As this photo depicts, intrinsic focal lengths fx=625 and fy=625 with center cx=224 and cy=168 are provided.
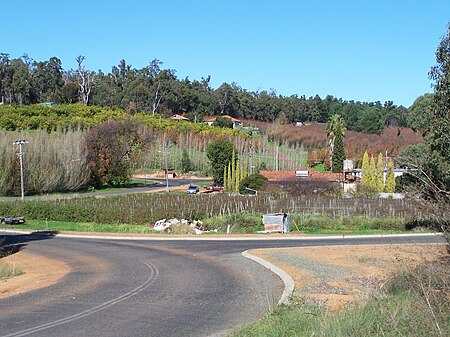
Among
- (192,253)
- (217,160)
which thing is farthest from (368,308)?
(217,160)

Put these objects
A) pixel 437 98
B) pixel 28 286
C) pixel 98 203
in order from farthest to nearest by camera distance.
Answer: pixel 98 203 → pixel 437 98 → pixel 28 286

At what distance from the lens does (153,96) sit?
497ft

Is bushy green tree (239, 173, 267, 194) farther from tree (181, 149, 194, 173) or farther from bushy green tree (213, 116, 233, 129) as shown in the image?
bushy green tree (213, 116, 233, 129)

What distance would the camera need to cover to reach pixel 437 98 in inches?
1021

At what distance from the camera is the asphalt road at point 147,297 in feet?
39.7

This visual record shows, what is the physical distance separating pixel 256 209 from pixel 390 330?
39.6 m

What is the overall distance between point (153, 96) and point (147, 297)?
139 m

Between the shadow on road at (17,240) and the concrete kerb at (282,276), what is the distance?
37.5 feet

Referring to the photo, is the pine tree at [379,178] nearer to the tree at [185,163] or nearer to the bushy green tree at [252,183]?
the bushy green tree at [252,183]

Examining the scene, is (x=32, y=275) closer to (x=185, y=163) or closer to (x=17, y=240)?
(x=17, y=240)

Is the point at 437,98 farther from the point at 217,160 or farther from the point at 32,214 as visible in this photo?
the point at 217,160

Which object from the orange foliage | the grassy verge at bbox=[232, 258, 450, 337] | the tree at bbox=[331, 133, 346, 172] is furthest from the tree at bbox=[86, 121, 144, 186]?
the grassy verge at bbox=[232, 258, 450, 337]

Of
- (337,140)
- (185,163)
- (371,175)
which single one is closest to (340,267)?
(371,175)

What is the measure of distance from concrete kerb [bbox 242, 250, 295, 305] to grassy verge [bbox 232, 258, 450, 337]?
170 centimetres
